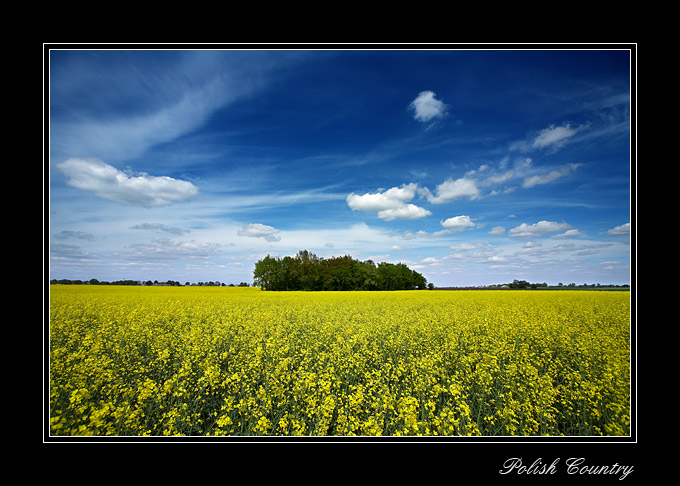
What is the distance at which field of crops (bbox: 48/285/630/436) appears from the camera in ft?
9.66

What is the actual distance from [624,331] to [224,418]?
10130 mm

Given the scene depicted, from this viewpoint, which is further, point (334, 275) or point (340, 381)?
point (334, 275)

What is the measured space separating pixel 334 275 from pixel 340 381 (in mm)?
34350

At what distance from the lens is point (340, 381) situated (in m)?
3.90

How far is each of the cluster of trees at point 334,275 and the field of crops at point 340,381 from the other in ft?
95.8

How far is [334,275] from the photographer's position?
3812cm

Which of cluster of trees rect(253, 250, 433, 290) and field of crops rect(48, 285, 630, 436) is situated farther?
cluster of trees rect(253, 250, 433, 290)

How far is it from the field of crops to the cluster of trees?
95.8 feet

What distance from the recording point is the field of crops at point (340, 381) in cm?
295
